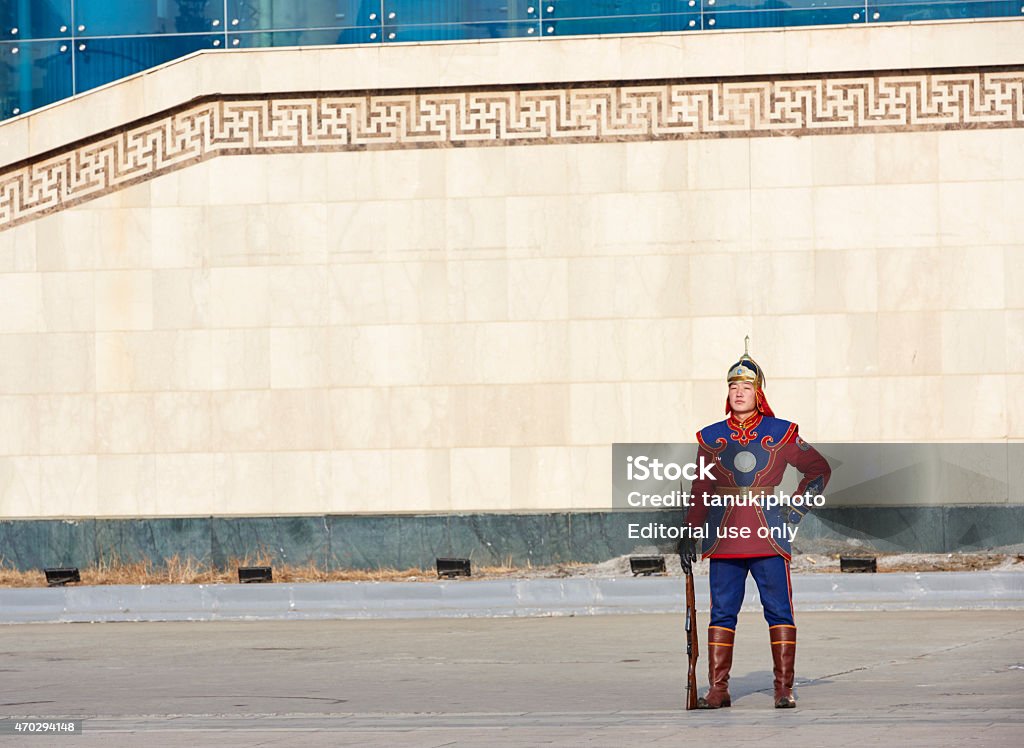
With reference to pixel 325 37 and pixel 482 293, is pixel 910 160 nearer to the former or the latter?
pixel 482 293

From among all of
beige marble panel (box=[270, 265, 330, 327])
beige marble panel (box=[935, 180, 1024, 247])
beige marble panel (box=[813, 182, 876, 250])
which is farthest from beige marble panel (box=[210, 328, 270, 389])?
beige marble panel (box=[935, 180, 1024, 247])

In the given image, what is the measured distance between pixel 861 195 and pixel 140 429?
8.63 metres

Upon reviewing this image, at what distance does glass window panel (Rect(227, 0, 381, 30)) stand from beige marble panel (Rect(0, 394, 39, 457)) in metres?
4.99

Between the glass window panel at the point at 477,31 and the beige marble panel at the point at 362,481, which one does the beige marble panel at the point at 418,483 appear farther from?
the glass window panel at the point at 477,31

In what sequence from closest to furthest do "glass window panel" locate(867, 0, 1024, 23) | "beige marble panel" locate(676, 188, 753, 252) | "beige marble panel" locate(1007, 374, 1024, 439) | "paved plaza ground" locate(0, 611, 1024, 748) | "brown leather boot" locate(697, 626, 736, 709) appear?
1. "paved plaza ground" locate(0, 611, 1024, 748)
2. "brown leather boot" locate(697, 626, 736, 709)
3. "beige marble panel" locate(1007, 374, 1024, 439)
4. "glass window panel" locate(867, 0, 1024, 23)
5. "beige marble panel" locate(676, 188, 753, 252)

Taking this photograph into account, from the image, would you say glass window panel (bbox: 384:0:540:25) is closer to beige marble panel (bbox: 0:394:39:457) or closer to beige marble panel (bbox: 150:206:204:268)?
beige marble panel (bbox: 150:206:204:268)

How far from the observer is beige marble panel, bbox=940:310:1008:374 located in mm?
19359

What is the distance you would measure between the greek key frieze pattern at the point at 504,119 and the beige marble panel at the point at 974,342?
7.06 ft

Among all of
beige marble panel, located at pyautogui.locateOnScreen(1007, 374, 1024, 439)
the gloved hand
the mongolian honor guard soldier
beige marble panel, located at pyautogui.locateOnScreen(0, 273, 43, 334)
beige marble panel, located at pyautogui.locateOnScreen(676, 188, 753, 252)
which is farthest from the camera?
beige marble panel, located at pyautogui.locateOnScreen(0, 273, 43, 334)

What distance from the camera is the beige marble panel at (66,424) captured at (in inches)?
798

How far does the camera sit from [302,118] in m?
20.3

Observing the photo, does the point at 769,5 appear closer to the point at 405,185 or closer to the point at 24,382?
the point at 405,185

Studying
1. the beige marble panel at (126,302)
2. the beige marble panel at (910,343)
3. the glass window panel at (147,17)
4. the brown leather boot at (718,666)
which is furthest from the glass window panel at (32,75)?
the brown leather boot at (718,666)

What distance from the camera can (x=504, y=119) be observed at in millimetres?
20078
